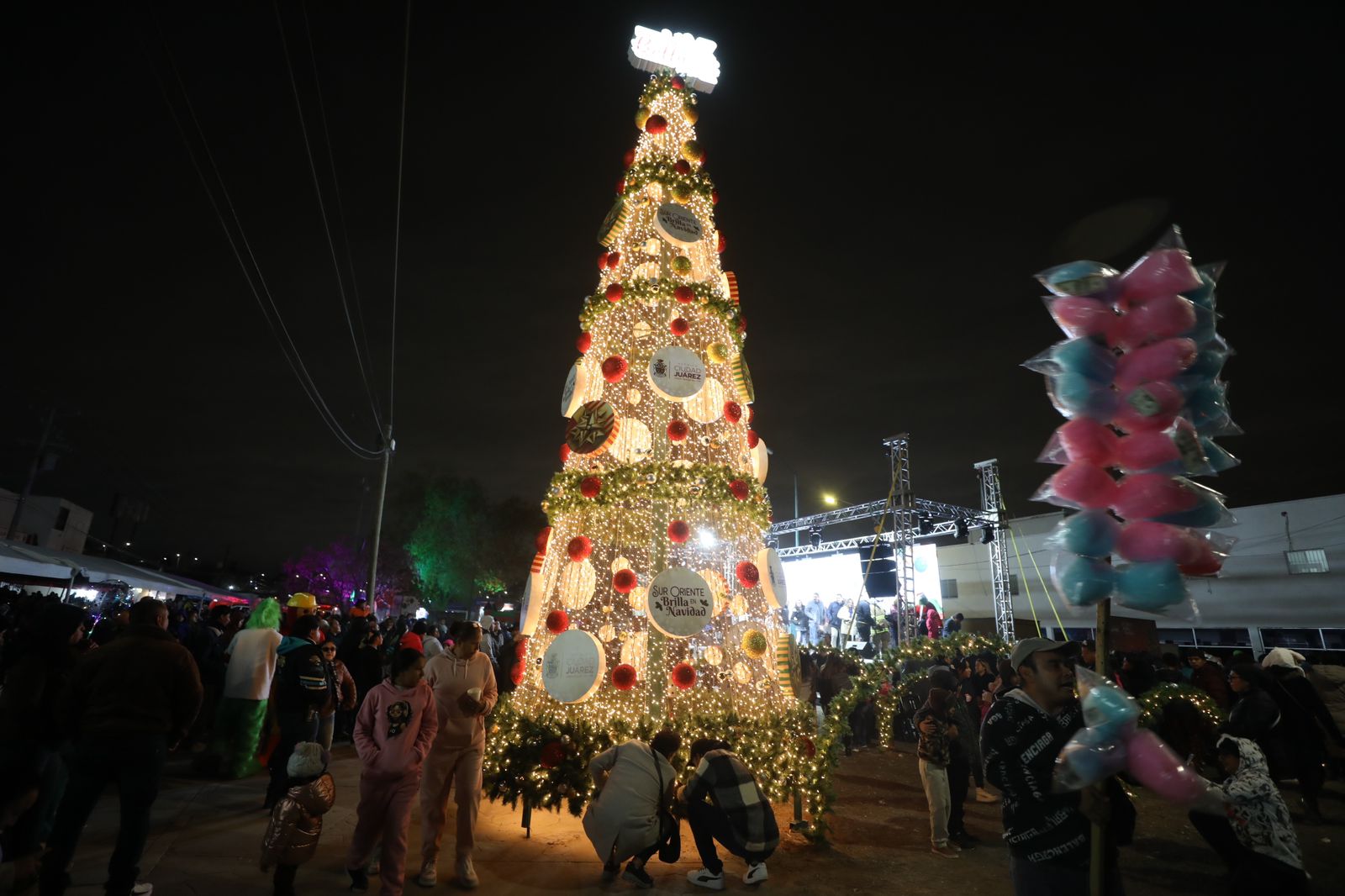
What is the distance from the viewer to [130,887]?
139 inches

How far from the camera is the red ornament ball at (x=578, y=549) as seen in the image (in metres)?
6.27

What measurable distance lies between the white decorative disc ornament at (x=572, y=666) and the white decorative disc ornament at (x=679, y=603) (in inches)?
26.1

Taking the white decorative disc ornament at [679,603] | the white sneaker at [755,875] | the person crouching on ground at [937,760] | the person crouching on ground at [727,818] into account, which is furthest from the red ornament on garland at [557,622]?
the person crouching on ground at [937,760]

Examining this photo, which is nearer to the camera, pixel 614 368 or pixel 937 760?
pixel 937 760

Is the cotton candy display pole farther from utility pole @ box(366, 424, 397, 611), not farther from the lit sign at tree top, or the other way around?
utility pole @ box(366, 424, 397, 611)

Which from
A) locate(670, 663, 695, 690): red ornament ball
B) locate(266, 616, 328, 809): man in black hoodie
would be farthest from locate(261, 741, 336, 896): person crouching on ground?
locate(670, 663, 695, 690): red ornament ball

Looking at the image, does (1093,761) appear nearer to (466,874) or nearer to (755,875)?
(755,875)

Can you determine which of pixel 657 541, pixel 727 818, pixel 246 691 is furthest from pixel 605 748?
pixel 246 691

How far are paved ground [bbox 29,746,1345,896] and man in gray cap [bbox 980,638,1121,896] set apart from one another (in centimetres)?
259

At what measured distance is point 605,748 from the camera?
5.65 meters

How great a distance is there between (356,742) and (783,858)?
3637 millimetres

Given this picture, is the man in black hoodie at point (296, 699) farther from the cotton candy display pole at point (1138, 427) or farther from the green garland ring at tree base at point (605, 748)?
the cotton candy display pole at point (1138, 427)

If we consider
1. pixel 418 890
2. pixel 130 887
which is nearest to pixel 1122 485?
pixel 418 890

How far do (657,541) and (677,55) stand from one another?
6685 millimetres
